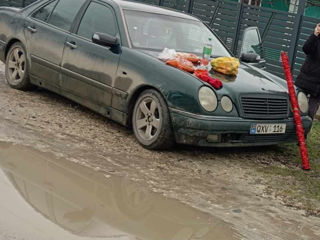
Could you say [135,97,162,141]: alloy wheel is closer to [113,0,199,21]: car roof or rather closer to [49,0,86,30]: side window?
[113,0,199,21]: car roof

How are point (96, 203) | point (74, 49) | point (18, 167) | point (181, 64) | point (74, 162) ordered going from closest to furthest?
point (96, 203) < point (18, 167) < point (74, 162) < point (181, 64) < point (74, 49)

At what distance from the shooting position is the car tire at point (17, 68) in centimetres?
819

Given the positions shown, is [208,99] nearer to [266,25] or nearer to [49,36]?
[49,36]

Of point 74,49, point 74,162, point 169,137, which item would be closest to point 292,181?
point 169,137

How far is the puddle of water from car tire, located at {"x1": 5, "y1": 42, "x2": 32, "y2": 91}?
2973mm

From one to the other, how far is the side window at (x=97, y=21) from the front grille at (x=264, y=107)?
186 centimetres

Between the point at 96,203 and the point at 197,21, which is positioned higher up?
the point at 197,21

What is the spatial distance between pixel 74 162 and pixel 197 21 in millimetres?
3327

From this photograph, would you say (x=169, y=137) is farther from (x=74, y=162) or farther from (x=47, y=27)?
(x=47, y=27)

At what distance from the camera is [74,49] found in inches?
291

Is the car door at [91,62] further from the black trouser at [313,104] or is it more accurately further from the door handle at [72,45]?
the black trouser at [313,104]

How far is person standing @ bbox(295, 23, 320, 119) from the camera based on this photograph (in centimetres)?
Result: 758

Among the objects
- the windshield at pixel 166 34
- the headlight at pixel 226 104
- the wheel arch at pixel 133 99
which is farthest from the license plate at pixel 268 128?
the windshield at pixel 166 34

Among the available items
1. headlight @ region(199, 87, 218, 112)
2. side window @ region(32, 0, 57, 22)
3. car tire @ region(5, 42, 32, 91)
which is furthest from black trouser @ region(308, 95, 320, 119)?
car tire @ region(5, 42, 32, 91)
